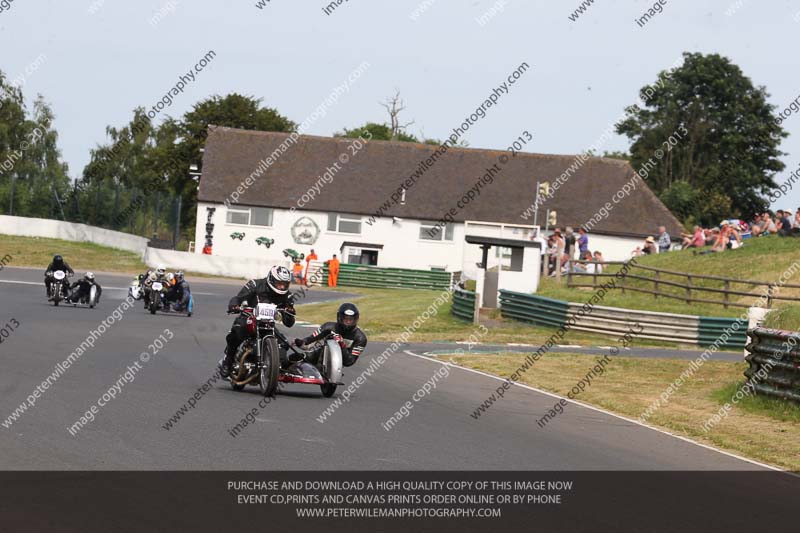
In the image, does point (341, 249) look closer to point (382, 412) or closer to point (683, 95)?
point (683, 95)

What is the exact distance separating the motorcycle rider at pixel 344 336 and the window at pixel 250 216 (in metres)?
51.4

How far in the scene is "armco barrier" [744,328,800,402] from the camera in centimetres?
1688

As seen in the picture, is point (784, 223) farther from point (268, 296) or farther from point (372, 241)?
point (372, 241)

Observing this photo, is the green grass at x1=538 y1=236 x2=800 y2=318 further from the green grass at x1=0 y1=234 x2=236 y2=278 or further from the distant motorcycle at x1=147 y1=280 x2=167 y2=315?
the green grass at x1=0 y1=234 x2=236 y2=278

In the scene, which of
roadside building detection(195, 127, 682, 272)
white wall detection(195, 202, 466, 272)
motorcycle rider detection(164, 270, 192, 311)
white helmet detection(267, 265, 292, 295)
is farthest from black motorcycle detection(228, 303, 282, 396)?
white wall detection(195, 202, 466, 272)

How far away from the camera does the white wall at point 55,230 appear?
62906mm

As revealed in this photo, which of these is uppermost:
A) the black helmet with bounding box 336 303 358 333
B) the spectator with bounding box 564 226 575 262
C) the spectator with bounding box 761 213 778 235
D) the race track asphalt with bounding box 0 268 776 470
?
the spectator with bounding box 761 213 778 235

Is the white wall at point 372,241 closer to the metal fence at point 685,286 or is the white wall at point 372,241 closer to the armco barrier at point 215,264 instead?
the armco barrier at point 215,264

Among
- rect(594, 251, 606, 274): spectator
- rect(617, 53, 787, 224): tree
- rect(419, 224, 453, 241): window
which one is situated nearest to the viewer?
rect(594, 251, 606, 274): spectator

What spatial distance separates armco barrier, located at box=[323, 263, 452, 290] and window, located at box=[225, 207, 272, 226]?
9.98m

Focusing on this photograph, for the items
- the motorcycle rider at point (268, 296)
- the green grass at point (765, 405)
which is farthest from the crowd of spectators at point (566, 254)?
the motorcycle rider at point (268, 296)

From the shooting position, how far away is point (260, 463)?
899cm

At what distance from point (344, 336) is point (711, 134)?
75.4 m

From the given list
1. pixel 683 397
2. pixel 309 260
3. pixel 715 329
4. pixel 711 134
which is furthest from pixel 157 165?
pixel 683 397
